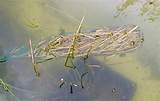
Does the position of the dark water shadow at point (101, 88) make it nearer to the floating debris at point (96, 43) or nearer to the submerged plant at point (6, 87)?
the floating debris at point (96, 43)

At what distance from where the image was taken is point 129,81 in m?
3.46

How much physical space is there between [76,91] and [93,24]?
0.93 meters

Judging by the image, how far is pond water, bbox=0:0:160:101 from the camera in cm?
332

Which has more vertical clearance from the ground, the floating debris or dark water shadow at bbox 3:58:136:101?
the floating debris

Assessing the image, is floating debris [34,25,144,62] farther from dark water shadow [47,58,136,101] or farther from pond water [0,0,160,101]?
dark water shadow [47,58,136,101]

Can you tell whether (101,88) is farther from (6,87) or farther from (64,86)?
(6,87)

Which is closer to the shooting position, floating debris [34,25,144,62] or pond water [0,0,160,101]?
pond water [0,0,160,101]

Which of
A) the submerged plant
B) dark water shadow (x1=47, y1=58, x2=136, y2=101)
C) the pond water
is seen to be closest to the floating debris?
the pond water

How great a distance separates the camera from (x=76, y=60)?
358cm

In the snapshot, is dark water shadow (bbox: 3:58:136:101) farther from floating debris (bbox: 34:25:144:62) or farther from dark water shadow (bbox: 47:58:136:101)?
floating debris (bbox: 34:25:144:62)

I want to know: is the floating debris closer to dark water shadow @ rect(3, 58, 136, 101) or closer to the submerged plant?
dark water shadow @ rect(3, 58, 136, 101)

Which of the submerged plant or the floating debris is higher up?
the floating debris

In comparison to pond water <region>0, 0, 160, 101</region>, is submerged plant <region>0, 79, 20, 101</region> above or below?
below

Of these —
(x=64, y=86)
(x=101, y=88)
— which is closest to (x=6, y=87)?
(x=64, y=86)
